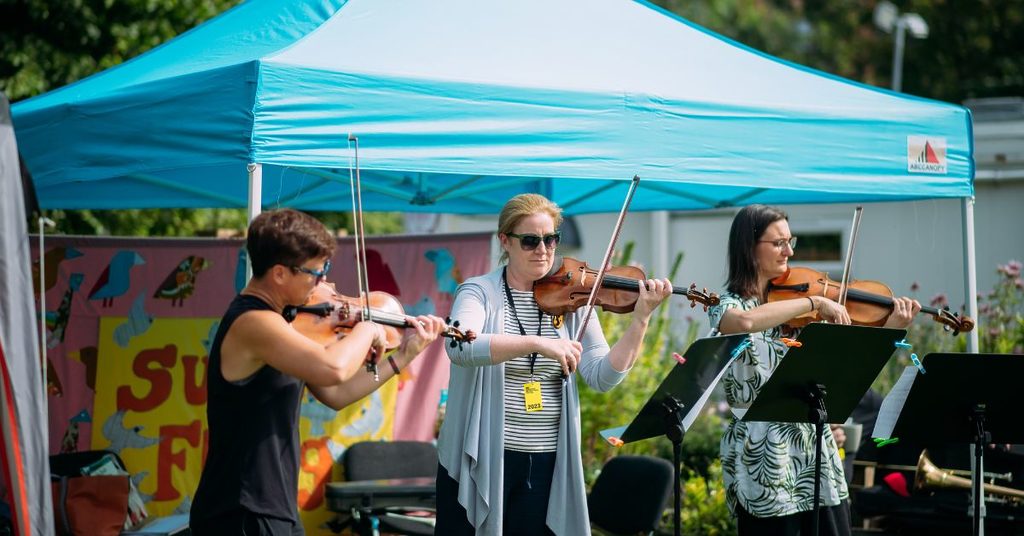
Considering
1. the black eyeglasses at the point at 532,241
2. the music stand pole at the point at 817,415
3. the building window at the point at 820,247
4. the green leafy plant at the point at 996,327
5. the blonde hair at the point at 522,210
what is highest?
the building window at the point at 820,247

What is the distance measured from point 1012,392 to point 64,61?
24.0 ft

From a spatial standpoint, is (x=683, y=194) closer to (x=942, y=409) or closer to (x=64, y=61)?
(x=942, y=409)

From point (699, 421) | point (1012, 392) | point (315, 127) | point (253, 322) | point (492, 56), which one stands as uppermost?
point (492, 56)

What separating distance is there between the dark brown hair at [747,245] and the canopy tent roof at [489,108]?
0.34 m

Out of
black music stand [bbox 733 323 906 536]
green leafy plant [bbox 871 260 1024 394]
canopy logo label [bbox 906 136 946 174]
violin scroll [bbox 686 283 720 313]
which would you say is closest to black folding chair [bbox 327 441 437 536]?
violin scroll [bbox 686 283 720 313]

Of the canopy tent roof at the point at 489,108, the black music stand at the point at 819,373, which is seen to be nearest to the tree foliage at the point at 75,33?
the canopy tent roof at the point at 489,108

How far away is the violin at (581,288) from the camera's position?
3.62 metres

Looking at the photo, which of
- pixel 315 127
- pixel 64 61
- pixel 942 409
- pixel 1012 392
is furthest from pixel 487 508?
pixel 64 61

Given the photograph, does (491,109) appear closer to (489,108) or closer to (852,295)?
(489,108)

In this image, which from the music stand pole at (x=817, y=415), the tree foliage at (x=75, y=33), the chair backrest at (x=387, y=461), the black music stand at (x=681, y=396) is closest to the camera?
the black music stand at (x=681, y=396)

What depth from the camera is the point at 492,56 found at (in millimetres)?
4055

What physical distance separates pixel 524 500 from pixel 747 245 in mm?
1221

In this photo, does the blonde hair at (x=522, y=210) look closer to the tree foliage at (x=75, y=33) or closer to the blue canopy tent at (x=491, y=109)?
the blue canopy tent at (x=491, y=109)

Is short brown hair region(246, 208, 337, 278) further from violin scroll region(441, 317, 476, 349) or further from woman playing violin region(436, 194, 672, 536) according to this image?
woman playing violin region(436, 194, 672, 536)
